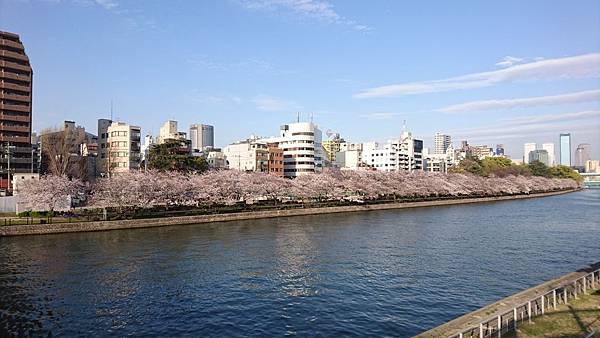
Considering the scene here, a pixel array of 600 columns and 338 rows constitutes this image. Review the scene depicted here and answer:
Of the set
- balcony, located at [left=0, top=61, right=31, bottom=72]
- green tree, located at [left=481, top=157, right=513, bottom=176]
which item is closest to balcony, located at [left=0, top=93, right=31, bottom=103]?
balcony, located at [left=0, top=61, right=31, bottom=72]

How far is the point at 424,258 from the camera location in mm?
26641

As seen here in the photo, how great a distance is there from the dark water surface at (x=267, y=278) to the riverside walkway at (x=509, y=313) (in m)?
2.26

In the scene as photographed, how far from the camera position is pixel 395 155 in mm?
134375

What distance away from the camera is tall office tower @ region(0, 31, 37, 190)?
6344 cm

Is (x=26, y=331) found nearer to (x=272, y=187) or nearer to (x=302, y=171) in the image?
(x=272, y=187)

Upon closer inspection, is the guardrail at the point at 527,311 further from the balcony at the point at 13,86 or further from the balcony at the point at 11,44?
the balcony at the point at 11,44

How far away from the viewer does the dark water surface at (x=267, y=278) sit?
51.0 feet

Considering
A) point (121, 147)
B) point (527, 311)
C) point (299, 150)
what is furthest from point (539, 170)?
point (527, 311)

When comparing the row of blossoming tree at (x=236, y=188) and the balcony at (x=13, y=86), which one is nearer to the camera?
the row of blossoming tree at (x=236, y=188)

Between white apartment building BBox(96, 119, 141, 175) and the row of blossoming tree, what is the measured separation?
23342 millimetres

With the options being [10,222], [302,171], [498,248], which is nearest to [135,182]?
[10,222]

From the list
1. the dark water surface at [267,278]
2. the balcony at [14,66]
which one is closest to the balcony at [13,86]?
the balcony at [14,66]

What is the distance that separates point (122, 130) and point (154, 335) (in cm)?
6936

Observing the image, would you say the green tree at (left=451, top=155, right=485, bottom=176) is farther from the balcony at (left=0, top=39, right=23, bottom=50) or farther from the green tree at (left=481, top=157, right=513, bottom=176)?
the balcony at (left=0, top=39, right=23, bottom=50)
